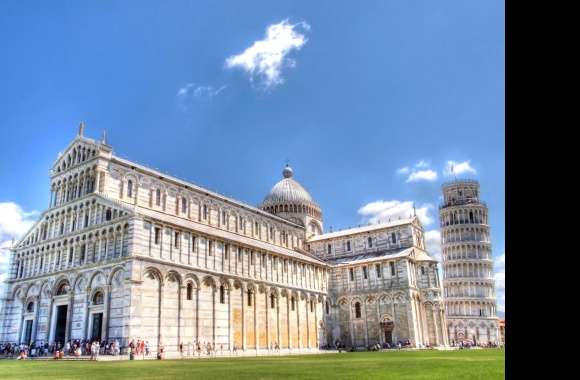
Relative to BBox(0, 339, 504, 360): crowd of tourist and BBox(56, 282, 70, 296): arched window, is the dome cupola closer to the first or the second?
BBox(0, 339, 504, 360): crowd of tourist

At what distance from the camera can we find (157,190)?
50406 millimetres

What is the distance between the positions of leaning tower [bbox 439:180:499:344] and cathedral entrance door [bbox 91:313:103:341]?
67.2 m

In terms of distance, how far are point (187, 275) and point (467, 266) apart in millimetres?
68041

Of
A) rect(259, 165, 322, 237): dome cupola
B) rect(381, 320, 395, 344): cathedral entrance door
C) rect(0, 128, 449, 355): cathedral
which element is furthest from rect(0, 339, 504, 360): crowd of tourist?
rect(259, 165, 322, 237): dome cupola

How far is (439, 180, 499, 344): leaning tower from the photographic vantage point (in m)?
88.1

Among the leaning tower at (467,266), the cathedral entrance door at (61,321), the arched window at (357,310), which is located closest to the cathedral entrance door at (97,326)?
the cathedral entrance door at (61,321)

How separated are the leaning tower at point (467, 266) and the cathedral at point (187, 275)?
1174 inches

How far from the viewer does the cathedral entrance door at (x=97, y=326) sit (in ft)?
125

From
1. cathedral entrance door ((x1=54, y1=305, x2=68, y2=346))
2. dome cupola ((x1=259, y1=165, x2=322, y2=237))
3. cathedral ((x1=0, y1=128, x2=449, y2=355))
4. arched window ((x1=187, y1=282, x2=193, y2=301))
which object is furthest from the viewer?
dome cupola ((x1=259, y1=165, x2=322, y2=237))

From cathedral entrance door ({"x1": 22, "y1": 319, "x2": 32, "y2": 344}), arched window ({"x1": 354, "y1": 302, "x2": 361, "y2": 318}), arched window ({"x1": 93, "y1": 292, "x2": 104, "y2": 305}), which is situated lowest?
cathedral entrance door ({"x1": 22, "y1": 319, "x2": 32, "y2": 344})

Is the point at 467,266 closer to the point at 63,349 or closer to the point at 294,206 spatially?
the point at 294,206

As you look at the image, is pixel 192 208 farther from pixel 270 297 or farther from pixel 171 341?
pixel 171 341
